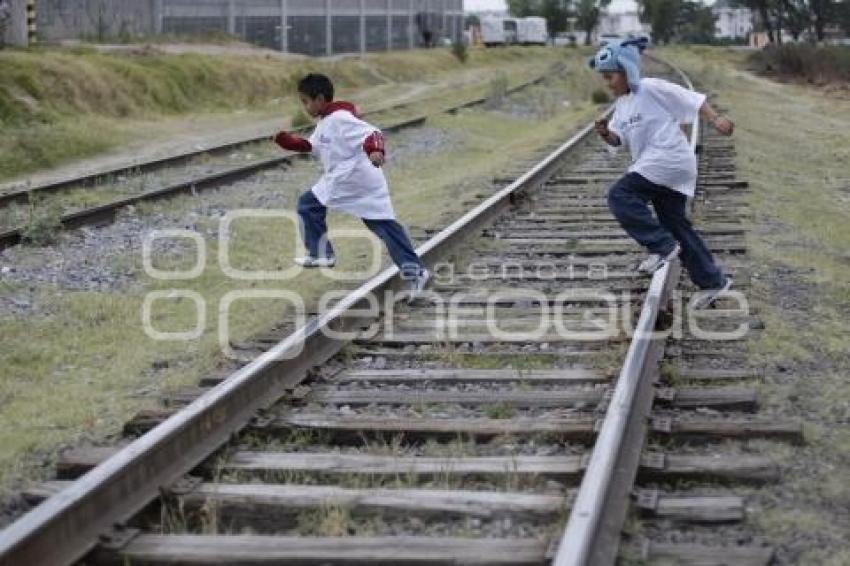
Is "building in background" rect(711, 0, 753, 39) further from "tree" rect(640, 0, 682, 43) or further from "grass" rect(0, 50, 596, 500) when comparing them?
"grass" rect(0, 50, 596, 500)

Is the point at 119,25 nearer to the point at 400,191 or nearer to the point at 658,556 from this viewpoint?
the point at 400,191

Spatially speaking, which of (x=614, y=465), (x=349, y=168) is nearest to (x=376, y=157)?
(x=349, y=168)

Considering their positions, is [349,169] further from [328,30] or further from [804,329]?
[328,30]

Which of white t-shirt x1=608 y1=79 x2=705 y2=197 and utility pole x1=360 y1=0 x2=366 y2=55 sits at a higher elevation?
utility pole x1=360 y1=0 x2=366 y2=55

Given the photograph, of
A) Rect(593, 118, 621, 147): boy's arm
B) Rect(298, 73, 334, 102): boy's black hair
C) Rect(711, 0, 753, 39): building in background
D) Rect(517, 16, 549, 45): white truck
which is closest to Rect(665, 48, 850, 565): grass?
Rect(593, 118, 621, 147): boy's arm

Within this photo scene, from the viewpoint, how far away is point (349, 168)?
7680 millimetres

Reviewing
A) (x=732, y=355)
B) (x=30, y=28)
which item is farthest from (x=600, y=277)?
(x=30, y=28)

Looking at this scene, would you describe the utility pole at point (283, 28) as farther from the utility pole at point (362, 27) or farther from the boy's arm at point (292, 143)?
the boy's arm at point (292, 143)

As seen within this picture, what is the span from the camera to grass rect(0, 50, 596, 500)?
5.47m

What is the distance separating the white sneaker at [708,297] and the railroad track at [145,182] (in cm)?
549

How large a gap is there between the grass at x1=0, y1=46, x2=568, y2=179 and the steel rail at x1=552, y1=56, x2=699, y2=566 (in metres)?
12.9

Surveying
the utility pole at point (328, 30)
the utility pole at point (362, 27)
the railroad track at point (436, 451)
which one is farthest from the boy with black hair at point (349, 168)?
the utility pole at point (362, 27)

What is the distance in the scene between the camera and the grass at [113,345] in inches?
215

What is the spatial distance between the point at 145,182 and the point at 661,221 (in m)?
8.47
